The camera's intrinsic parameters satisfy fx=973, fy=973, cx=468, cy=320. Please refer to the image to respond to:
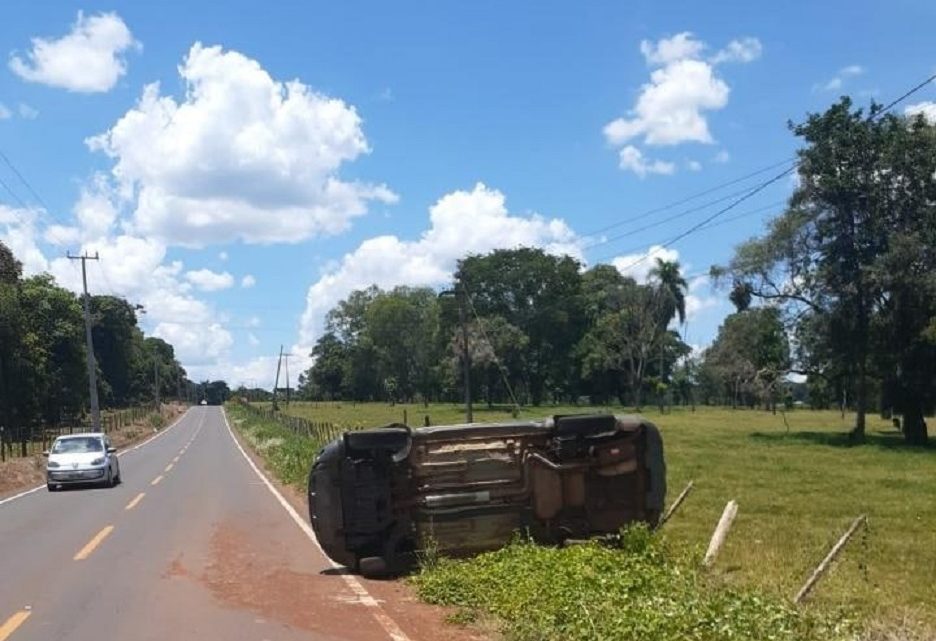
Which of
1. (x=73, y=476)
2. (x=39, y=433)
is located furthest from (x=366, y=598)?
(x=39, y=433)

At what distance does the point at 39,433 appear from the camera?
6178 cm

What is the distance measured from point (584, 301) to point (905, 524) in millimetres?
80645

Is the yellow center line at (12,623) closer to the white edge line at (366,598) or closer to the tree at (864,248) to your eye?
the white edge line at (366,598)

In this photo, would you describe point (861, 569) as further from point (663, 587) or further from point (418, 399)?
point (418, 399)

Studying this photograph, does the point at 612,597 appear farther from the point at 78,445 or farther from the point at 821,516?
the point at 78,445

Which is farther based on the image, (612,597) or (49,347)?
(49,347)

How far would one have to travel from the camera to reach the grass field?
11.0m

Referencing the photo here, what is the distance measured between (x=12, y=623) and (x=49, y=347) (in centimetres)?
6848

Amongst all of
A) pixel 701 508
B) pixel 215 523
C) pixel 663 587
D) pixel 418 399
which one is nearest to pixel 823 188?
pixel 701 508

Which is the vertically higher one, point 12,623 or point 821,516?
point 12,623

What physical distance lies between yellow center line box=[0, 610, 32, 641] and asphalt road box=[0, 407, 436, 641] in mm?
19

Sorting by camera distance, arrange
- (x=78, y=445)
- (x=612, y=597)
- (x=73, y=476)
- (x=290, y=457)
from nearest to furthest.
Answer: (x=612, y=597), (x=73, y=476), (x=78, y=445), (x=290, y=457)

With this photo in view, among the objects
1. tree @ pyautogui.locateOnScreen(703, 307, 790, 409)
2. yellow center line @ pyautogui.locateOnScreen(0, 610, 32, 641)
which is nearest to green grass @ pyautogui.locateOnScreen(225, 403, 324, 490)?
yellow center line @ pyautogui.locateOnScreen(0, 610, 32, 641)

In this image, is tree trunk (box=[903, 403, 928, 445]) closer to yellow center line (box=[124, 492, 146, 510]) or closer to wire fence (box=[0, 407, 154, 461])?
yellow center line (box=[124, 492, 146, 510])
